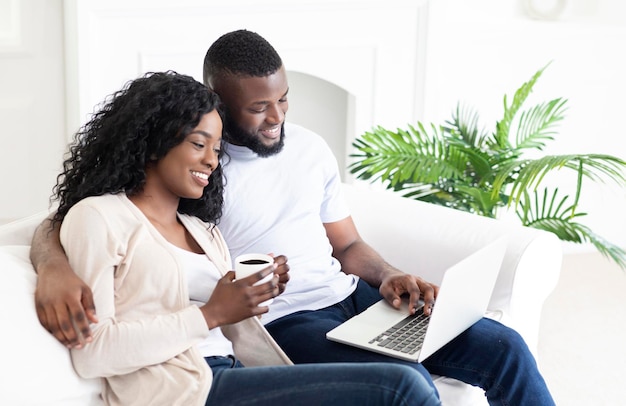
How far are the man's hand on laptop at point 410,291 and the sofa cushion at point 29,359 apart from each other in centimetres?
69

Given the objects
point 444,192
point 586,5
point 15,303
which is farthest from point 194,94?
point 586,5

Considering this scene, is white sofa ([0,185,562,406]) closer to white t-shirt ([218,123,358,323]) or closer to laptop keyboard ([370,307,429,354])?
laptop keyboard ([370,307,429,354])

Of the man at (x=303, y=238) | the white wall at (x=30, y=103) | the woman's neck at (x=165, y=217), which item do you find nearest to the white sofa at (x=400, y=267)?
the man at (x=303, y=238)

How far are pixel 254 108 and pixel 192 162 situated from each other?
0.30 metres

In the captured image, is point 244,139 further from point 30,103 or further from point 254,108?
point 30,103

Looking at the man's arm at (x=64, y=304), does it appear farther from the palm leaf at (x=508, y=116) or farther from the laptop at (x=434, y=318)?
the palm leaf at (x=508, y=116)

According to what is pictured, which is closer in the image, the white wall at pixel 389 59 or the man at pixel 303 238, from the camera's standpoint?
the man at pixel 303 238

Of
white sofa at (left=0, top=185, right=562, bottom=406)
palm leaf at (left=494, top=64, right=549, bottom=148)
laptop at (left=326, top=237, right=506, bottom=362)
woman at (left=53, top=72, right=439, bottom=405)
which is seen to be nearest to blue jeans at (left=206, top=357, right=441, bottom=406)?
woman at (left=53, top=72, right=439, bottom=405)

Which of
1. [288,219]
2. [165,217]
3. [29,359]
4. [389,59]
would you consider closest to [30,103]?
[389,59]

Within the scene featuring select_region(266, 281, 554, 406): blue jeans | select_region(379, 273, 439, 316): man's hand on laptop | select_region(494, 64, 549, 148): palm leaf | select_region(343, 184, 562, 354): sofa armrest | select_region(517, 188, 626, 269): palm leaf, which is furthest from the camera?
select_region(494, 64, 549, 148): palm leaf

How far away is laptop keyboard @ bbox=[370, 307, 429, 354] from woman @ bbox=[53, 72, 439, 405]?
0.20m

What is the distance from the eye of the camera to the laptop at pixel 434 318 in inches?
65.5

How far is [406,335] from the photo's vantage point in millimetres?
1809

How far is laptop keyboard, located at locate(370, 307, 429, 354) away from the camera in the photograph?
1.75m
